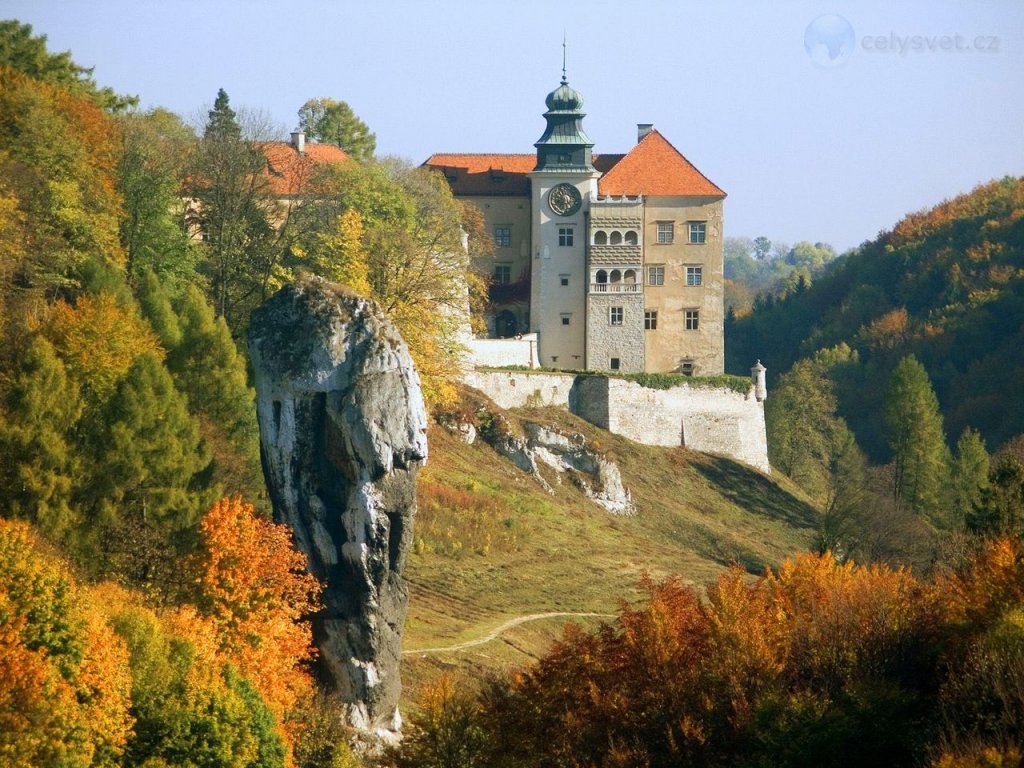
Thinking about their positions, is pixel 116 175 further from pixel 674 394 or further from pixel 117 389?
pixel 674 394

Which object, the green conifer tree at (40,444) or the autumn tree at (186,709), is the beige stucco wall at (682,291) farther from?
the autumn tree at (186,709)

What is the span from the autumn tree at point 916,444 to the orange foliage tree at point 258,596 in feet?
132

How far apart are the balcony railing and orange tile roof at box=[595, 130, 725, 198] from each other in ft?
11.6

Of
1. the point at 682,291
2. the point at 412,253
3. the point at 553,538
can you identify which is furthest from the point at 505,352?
the point at 553,538

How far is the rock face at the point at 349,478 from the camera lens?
39219mm

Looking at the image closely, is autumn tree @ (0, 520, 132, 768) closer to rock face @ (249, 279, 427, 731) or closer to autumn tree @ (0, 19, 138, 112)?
rock face @ (249, 279, 427, 731)

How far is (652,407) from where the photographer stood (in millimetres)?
71938

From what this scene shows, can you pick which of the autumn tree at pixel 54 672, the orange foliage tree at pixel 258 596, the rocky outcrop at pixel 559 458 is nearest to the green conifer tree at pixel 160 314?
the orange foliage tree at pixel 258 596

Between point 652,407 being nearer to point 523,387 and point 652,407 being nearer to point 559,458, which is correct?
point 523,387

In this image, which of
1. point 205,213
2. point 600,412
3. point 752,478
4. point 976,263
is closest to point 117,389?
point 205,213

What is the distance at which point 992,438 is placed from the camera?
102688 millimetres

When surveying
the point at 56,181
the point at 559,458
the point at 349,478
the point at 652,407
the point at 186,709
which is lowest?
the point at 186,709

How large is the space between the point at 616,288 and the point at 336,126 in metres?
16.8

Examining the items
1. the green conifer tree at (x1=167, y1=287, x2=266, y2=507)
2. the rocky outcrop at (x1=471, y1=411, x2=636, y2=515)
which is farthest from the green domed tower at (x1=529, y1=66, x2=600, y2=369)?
the green conifer tree at (x1=167, y1=287, x2=266, y2=507)
